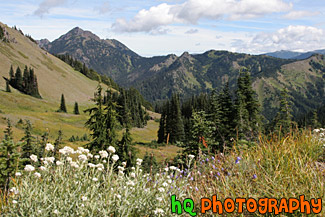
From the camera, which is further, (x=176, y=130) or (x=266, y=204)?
(x=176, y=130)

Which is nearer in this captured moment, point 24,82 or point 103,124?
point 103,124

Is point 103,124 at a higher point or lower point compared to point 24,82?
lower

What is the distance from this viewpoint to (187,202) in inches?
135

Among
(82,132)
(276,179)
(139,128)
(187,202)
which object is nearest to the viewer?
(187,202)

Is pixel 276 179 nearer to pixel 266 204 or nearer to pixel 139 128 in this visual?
pixel 266 204

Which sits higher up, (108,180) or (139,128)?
(108,180)

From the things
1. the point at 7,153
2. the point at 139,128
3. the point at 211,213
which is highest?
the point at 211,213

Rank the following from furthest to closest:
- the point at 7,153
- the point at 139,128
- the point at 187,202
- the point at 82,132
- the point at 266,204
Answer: the point at 139,128 → the point at 82,132 → the point at 7,153 → the point at 187,202 → the point at 266,204

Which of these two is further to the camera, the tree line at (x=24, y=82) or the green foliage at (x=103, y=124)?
the tree line at (x=24, y=82)

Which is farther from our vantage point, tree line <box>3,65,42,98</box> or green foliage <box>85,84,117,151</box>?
tree line <box>3,65,42,98</box>

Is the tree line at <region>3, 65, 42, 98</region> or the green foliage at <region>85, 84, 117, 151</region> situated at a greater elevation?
the tree line at <region>3, 65, 42, 98</region>

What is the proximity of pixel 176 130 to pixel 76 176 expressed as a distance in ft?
245

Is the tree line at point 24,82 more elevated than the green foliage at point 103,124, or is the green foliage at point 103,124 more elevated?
the tree line at point 24,82

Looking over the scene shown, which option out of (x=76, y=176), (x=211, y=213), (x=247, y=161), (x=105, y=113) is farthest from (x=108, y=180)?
(x=105, y=113)
